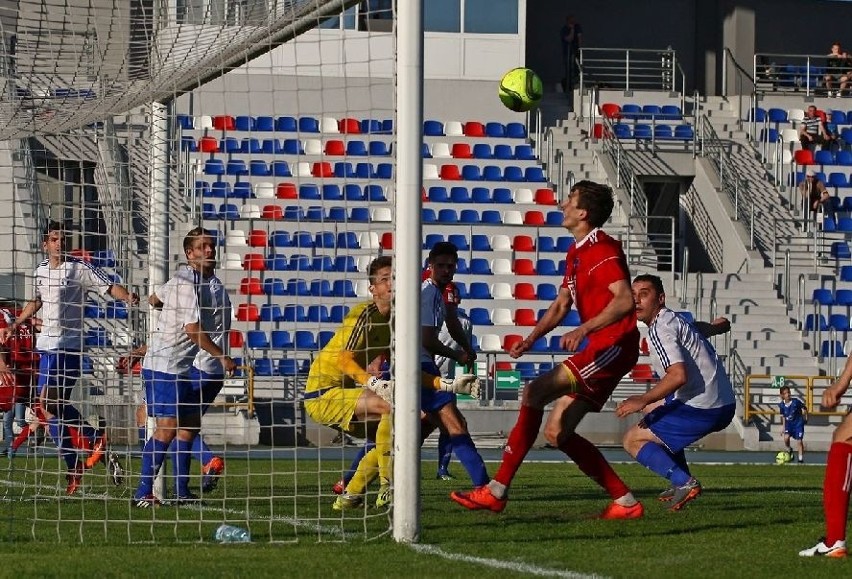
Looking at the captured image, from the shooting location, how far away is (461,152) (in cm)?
3112

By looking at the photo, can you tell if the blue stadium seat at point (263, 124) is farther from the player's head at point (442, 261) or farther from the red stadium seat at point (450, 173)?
the player's head at point (442, 261)

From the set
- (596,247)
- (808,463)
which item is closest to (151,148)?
(596,247)

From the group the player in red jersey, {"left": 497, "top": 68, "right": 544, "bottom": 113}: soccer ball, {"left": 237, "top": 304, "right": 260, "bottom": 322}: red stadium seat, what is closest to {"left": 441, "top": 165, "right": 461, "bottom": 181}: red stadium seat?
{"left": 237, "top": 304, "right": 260, "bottom": 322}: red stadium seat

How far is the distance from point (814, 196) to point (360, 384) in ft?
71.2

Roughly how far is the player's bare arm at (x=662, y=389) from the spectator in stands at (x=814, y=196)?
19744mm

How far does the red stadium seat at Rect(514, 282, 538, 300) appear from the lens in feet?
88.9

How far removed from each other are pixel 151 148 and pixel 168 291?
1.58 metres

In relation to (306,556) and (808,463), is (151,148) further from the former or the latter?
(808,463)

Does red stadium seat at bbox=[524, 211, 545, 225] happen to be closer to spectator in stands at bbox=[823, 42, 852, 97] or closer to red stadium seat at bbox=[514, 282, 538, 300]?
red stadium seat at bbox=[514, 282, 538, 300]

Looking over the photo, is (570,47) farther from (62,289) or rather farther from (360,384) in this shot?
(360,384)

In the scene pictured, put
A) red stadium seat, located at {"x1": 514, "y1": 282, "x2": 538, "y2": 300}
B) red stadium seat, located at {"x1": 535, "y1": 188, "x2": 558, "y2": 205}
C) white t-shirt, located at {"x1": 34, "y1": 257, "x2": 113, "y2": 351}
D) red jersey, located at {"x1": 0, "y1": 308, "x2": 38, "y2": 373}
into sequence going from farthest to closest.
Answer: red stadium seat, located at {"x1": 535, "y1": 188, "x2": 558, "y2": 205}
red stadium seat, located at {"x1": 514, "y1": 282, "x2": 538, "y2": 300}
red jersey, located at {"x1": 0, "y1": 308, "x2": 38, "y2": 373}
white t-shirt, located at {"x1": 34, "y1": 257, "x2": 113, "y2": 351}

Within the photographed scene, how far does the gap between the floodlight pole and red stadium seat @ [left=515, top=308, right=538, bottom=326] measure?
18147 mm

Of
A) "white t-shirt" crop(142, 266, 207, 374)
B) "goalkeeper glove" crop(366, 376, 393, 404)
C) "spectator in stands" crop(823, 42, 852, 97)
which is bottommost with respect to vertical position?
"goalkeeper glove" crop(366, 376, 393, 404)

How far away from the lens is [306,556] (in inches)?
305
